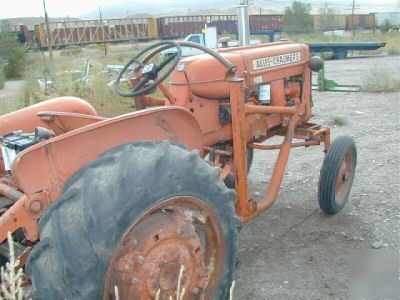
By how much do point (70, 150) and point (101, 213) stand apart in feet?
1.50

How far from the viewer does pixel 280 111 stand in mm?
3783

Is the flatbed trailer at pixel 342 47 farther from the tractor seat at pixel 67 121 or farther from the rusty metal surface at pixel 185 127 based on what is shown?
the tractor seat at pixel 67 121

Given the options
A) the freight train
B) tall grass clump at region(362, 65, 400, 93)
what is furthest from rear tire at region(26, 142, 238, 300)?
the freight train

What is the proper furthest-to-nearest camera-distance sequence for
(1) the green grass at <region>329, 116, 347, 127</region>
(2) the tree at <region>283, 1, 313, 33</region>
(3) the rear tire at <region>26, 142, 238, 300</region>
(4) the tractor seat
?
(2) the tree at <region>283, 1, 313, 33</region> → (1) the green grass at <region>329, 116, 347, 127</region> → (4) the tractor seat → (3) the rear tire at <region>26, 142, 238, 300</region>

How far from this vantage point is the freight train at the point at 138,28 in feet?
121

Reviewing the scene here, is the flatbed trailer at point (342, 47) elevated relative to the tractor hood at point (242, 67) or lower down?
lower down

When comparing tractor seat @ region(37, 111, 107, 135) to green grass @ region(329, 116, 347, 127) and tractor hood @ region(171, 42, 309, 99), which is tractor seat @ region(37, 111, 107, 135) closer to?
tractor hood @ region(171, 42, 309, 99)

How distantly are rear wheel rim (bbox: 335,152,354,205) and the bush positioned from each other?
21.3m

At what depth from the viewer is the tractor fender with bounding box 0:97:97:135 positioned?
303 centimetres

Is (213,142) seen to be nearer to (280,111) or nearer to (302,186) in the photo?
(280,111)

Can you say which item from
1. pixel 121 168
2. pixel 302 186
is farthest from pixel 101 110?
pixel 121 168

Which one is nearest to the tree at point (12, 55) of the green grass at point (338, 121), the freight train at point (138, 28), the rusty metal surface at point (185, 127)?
the freight train at point (138, 28)

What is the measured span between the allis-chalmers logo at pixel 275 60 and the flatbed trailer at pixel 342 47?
14.0m

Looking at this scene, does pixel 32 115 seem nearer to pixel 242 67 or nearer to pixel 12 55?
pixel 242 67
